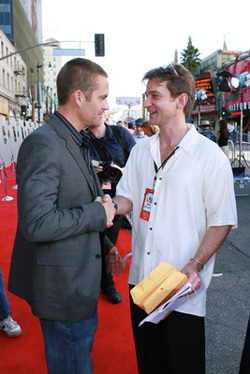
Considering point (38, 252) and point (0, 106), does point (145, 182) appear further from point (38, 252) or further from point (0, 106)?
point (0, 106)

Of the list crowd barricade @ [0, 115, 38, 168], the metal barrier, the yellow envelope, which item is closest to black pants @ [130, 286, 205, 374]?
the yellow envelope

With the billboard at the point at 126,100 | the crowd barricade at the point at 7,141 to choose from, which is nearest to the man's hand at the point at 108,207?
the crowd barricade at the point at 7,141

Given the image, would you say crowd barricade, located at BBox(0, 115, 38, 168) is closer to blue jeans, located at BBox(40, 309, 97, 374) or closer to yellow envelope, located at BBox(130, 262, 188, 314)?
blue jeans, located at BBox(40, 309, 97, 374)

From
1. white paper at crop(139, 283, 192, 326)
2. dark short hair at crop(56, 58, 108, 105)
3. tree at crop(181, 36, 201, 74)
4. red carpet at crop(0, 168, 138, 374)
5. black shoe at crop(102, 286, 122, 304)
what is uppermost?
tree at crop(181, 36, 201, 74)

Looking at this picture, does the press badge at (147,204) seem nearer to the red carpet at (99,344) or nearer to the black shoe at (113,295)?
the red carpet at (99,344)

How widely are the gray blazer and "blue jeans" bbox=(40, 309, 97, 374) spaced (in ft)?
0.22

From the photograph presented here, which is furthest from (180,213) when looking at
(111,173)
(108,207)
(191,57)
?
(191,57)

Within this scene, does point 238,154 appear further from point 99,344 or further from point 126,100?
point 126,100

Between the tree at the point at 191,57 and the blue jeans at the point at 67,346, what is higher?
the tree at the point at 191,57

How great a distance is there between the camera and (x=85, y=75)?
1.59 m

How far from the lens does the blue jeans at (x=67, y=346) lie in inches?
61.2

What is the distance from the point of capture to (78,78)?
1.58 metres

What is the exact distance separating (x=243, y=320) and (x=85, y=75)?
8.81 feet

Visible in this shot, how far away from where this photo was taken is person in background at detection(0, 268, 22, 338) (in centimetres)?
273
